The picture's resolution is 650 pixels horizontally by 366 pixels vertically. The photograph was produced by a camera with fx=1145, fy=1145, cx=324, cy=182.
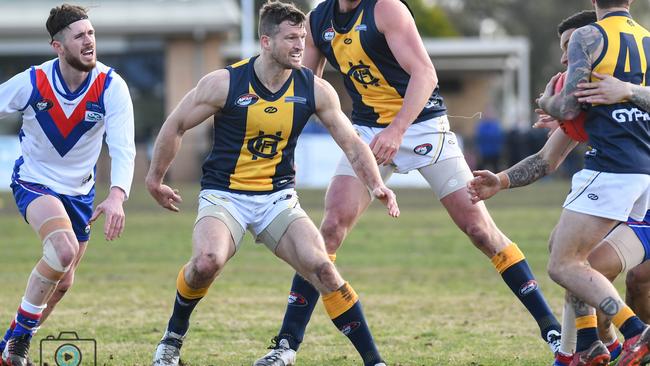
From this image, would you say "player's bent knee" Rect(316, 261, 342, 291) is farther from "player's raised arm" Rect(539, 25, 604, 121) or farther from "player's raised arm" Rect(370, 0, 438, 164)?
"player's raised arm" Rect(539, 25, 604, 121)

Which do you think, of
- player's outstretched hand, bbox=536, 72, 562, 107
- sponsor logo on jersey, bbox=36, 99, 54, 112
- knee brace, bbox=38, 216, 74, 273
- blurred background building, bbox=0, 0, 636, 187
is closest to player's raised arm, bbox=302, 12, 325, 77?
sponsor logo on jersey, bbox=36, 99, 54, 112

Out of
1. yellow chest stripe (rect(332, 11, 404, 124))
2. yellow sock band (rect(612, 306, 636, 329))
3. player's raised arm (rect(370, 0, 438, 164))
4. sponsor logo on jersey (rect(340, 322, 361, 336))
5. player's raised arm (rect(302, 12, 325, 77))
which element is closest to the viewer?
yellow sock band (rect(612, 306, 636, 329))

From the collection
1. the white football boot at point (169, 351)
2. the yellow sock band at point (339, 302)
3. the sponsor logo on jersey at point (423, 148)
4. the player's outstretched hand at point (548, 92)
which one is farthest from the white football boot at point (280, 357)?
the player's outstretched hand at point (548, 92)

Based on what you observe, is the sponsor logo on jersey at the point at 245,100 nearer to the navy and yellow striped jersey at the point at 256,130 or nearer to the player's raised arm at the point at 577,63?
the navy and yellow striped jersey at the point at 256,130

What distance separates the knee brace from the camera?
7234 millimetres

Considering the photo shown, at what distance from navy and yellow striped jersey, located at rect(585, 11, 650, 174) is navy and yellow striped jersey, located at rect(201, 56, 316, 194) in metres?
1.84

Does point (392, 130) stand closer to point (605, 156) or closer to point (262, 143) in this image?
point (262, 143)

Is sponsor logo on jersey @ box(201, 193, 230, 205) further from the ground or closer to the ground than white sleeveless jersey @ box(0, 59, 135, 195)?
closer to the ground

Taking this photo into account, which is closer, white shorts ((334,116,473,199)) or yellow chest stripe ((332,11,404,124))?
white shorts ((334,116,473,199))

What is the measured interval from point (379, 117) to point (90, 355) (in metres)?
2.59

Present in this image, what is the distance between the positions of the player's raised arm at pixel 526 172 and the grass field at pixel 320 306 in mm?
1191

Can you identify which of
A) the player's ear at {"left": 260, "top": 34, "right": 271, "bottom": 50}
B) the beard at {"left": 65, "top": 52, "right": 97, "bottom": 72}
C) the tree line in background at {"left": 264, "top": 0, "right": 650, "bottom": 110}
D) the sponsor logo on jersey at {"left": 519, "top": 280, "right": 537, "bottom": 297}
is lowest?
the tree line in background at {"left": 264, "top": 0, "right": 650, "bottom": 110}

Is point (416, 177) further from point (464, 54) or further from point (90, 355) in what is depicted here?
point (90, 355)

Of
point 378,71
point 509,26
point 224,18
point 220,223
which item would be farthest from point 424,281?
point 509,26
